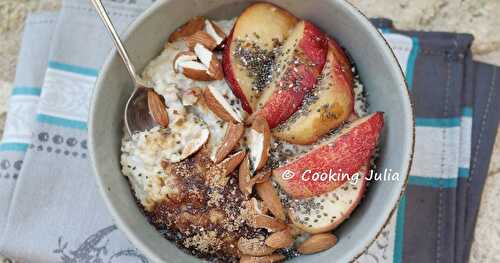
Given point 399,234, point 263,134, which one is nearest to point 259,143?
point 263,134

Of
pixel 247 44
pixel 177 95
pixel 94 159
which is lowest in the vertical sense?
pixel 94 159

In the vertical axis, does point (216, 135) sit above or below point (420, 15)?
below

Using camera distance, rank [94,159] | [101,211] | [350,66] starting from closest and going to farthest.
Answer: [94,159], [350,66], [101,211]

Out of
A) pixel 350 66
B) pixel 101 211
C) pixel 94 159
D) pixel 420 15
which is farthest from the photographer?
pixel 420 15

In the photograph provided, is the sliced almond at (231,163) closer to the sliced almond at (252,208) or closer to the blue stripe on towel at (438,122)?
the sliced almond at (252,208)

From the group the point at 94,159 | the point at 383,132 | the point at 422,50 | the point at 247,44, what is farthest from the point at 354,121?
the point at 94,159

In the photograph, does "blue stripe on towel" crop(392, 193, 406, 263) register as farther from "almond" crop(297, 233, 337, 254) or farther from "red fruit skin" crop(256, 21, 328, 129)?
"red fruit skin" crop(256, 21, 328, 129)

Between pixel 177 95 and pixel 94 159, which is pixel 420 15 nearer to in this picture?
pixel 177 95
